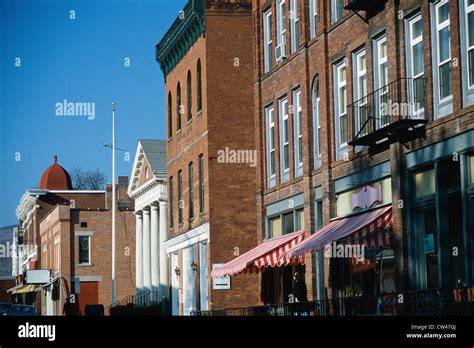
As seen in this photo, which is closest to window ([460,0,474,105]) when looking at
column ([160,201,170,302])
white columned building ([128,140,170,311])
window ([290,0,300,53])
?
window ([290,0,300,53])

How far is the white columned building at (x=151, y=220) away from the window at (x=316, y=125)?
21.5 metres

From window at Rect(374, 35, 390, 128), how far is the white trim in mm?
16973

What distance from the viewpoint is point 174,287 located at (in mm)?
48469

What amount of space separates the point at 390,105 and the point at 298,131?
28.2 ft

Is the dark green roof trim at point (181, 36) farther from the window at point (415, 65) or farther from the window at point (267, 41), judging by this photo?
the window at point (415, 65)

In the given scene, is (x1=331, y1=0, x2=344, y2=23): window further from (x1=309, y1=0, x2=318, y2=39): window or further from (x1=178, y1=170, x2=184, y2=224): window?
(x1=178, y1=170, x2=184, y2=224): window

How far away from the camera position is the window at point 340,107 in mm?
27188

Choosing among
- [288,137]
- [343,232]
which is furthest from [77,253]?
[343,232]

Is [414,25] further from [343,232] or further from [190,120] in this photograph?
[190,120]

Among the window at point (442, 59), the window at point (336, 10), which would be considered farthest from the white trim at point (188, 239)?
the window at point (442, 59)

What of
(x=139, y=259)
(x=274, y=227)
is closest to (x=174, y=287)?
(x=139, y=259)

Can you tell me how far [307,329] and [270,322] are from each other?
18 cm

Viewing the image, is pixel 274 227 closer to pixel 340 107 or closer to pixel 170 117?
pixel 340 107

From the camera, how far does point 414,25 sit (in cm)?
2264
